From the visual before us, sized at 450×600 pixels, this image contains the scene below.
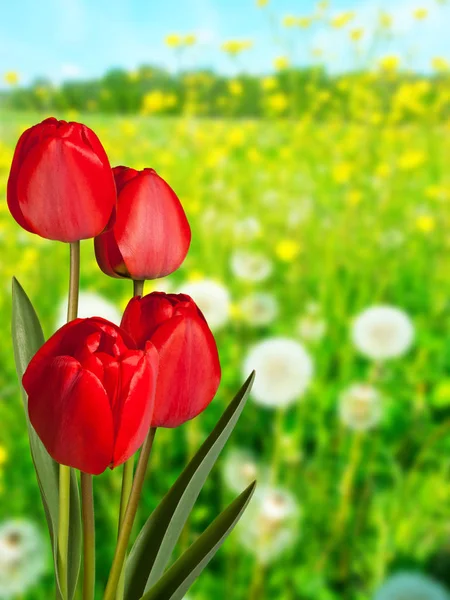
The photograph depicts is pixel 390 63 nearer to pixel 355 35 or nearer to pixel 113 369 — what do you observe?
pixel 355 35

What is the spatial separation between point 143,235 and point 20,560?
482mm

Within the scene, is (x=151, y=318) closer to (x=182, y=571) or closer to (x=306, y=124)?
(x=182, y=571)

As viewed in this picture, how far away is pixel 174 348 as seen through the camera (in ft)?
0.70

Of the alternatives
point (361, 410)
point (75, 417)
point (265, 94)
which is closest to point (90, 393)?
point (75, 417)

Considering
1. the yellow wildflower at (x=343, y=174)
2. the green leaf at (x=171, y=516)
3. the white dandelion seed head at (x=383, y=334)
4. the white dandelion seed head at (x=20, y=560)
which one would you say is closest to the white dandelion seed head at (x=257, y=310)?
the white dandelion seed head at (x=383, y=334)

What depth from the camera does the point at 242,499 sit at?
0.75 ft

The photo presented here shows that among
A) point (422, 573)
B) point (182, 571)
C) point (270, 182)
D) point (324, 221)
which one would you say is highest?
point (270, 182)

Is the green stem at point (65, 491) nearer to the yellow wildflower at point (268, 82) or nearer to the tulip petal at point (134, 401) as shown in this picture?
the tulip petal at point (134, 401)

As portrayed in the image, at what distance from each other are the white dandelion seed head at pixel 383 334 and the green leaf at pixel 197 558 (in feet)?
2.34

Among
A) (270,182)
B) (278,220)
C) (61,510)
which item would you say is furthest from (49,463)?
(270,182)

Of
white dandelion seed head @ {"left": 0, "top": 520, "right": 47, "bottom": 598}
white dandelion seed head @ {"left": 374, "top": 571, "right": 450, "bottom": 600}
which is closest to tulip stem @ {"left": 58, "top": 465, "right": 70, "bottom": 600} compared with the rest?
white dandelion seed head @ {"left": 0, "top": 520, "right": 47, "bottom": 598}

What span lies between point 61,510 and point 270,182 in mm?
2032

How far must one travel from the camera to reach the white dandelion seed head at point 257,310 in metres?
1.08

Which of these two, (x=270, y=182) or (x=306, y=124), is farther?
(x=306, y=124)
